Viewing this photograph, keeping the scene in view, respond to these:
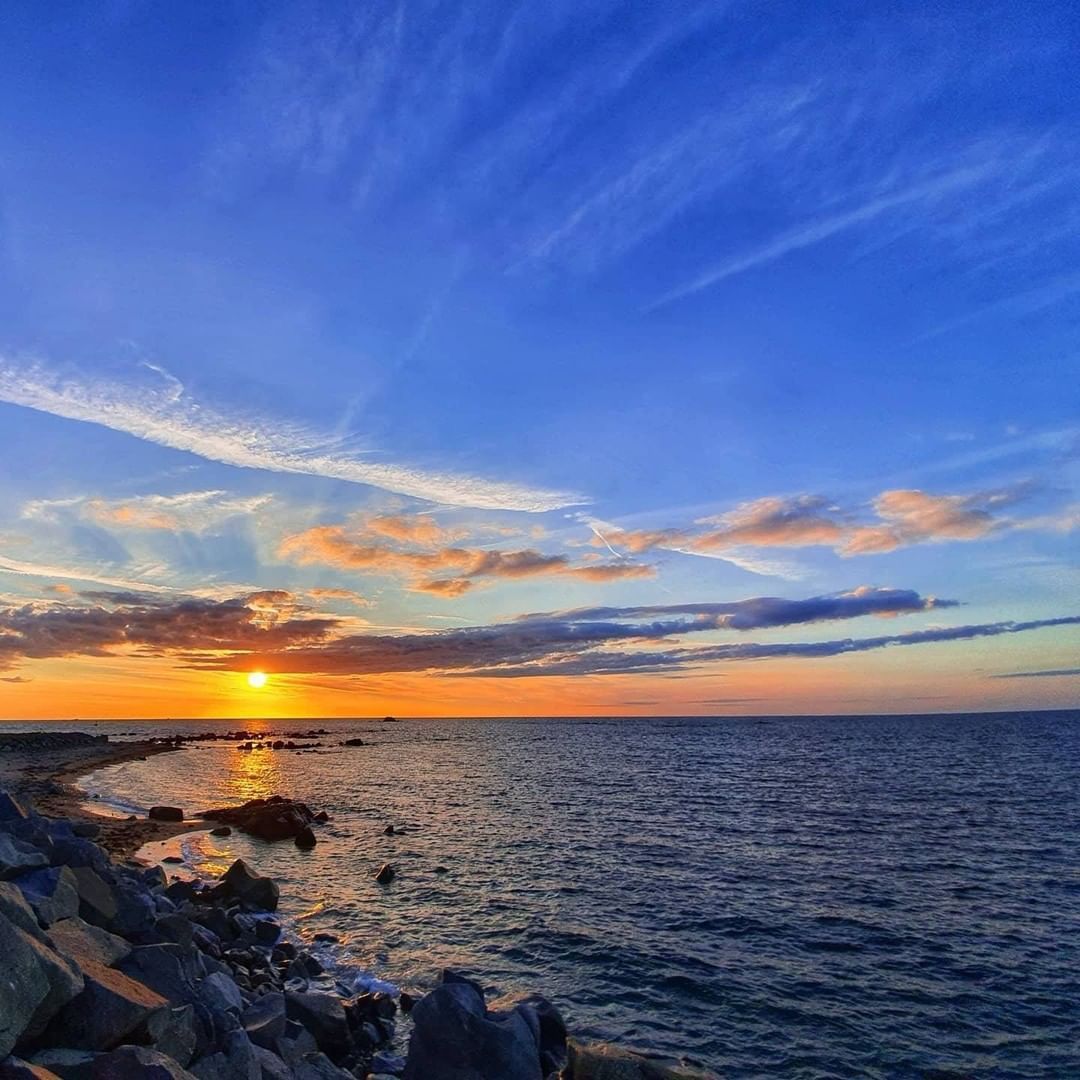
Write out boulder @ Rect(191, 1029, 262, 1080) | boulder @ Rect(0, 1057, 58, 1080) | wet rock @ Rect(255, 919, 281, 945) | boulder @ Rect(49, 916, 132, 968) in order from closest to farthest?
boulder @ Rect(0, 1057, 58, 1080), boulder @ Rect(191, 1029, 262, 1080), boulder @ Rect(49, 916, 132, 968), wet rock @ Rect(255, 919, 281, 945)

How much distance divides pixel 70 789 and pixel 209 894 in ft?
146

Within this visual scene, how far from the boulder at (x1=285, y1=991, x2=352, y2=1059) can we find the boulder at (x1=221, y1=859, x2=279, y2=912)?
1313 cm

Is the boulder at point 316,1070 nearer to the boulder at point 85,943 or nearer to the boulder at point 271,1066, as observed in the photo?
the boulder at point 271,1066

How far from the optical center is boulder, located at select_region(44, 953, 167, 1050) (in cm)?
958

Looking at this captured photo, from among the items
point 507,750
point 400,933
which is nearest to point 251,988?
point 400,933

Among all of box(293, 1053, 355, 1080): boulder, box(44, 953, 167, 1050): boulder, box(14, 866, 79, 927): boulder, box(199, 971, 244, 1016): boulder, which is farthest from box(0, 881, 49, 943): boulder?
box(293, 1053, 355, 1080): boulder

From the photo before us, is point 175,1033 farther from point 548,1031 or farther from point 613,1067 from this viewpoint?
point 548,1031

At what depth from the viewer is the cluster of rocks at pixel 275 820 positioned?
139 ft

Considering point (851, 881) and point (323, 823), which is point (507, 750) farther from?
point (851, 881)

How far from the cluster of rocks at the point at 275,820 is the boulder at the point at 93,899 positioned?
2689cm

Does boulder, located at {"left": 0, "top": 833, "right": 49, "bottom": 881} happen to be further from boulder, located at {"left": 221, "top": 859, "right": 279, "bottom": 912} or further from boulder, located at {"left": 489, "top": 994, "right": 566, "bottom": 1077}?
boulder, located at {"left": 221, "top": 859, "right": 279, "bottom": 912}

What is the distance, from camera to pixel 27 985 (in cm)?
887

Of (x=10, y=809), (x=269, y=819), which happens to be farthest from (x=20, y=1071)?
(x=269, y=819)

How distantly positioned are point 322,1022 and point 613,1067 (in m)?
6.45
